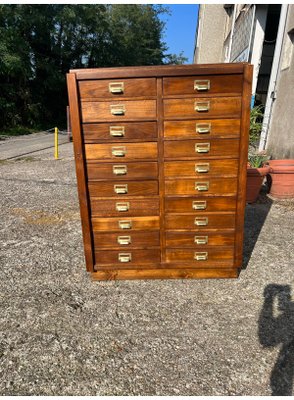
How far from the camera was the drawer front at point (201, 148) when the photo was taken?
8.55 ft

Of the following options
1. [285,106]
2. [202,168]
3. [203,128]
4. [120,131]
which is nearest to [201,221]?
[202,168]

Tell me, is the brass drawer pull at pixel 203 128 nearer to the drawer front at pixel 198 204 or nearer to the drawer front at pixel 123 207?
the drawer front at pixel 198 204

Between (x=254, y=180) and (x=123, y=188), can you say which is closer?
(x=123, y=188)

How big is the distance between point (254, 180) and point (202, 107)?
2961 mm

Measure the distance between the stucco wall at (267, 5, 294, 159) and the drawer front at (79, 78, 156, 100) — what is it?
4.65 metres

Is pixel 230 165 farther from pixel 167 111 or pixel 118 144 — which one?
pixel 118 144

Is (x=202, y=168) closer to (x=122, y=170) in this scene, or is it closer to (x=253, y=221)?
(x=122, y=170)

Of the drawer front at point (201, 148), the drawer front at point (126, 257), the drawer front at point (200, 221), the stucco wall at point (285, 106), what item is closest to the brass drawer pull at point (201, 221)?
the drawer front at point (200, 221)

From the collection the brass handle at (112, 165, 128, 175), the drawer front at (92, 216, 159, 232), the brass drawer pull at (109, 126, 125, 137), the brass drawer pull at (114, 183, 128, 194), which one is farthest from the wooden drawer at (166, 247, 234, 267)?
the brass drawer pull at (109, 126, 125, 137)

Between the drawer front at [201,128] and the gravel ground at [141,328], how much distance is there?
1470 millimetres

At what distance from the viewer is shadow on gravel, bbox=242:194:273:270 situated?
361 cm

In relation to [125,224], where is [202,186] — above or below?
above

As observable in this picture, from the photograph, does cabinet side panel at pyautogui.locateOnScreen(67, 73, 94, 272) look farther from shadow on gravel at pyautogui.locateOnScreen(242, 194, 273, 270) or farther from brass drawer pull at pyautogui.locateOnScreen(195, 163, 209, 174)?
shadow on gravel at pyautogui.locateOnScreen(242, 194, 273, 270)

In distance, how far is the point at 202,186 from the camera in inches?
108
